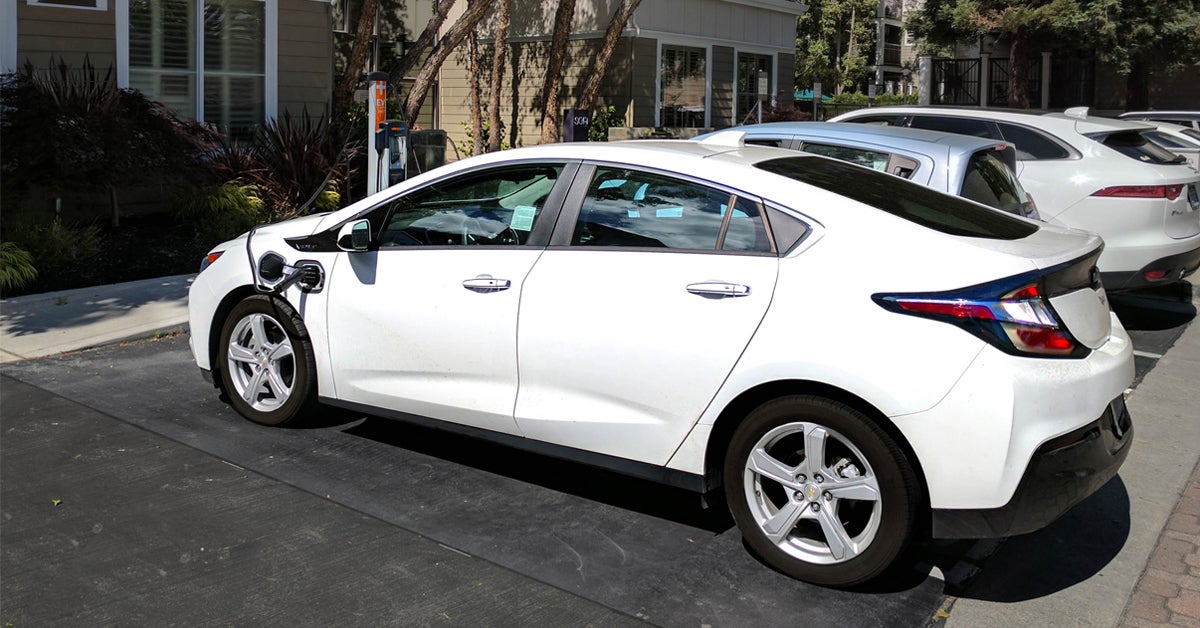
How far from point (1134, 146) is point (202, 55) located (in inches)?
398

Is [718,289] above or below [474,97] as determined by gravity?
below

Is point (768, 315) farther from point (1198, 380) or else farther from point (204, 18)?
point (204, 18)

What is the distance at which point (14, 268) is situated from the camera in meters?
8.84

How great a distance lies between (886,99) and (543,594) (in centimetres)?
3657

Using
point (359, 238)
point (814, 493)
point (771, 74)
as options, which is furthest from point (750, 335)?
point (771, 74)

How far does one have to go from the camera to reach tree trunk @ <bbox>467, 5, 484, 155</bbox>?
67.9 ft

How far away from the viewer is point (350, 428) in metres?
5.85

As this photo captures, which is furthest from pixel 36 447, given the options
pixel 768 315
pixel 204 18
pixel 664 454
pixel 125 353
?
pixel 204 18

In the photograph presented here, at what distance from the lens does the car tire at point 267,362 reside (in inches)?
216

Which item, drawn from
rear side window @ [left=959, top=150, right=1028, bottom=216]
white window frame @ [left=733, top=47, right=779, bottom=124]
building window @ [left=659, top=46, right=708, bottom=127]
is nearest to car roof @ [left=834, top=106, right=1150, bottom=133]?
rear side window @ [left=959, top=150, right=1028, bottom=216]

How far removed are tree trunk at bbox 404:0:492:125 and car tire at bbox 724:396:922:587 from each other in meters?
11.3

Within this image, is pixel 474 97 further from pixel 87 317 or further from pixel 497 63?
pixel 87 317

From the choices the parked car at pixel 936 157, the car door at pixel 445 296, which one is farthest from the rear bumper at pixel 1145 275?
the car door at pixel 445 296

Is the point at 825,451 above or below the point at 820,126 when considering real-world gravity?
below
